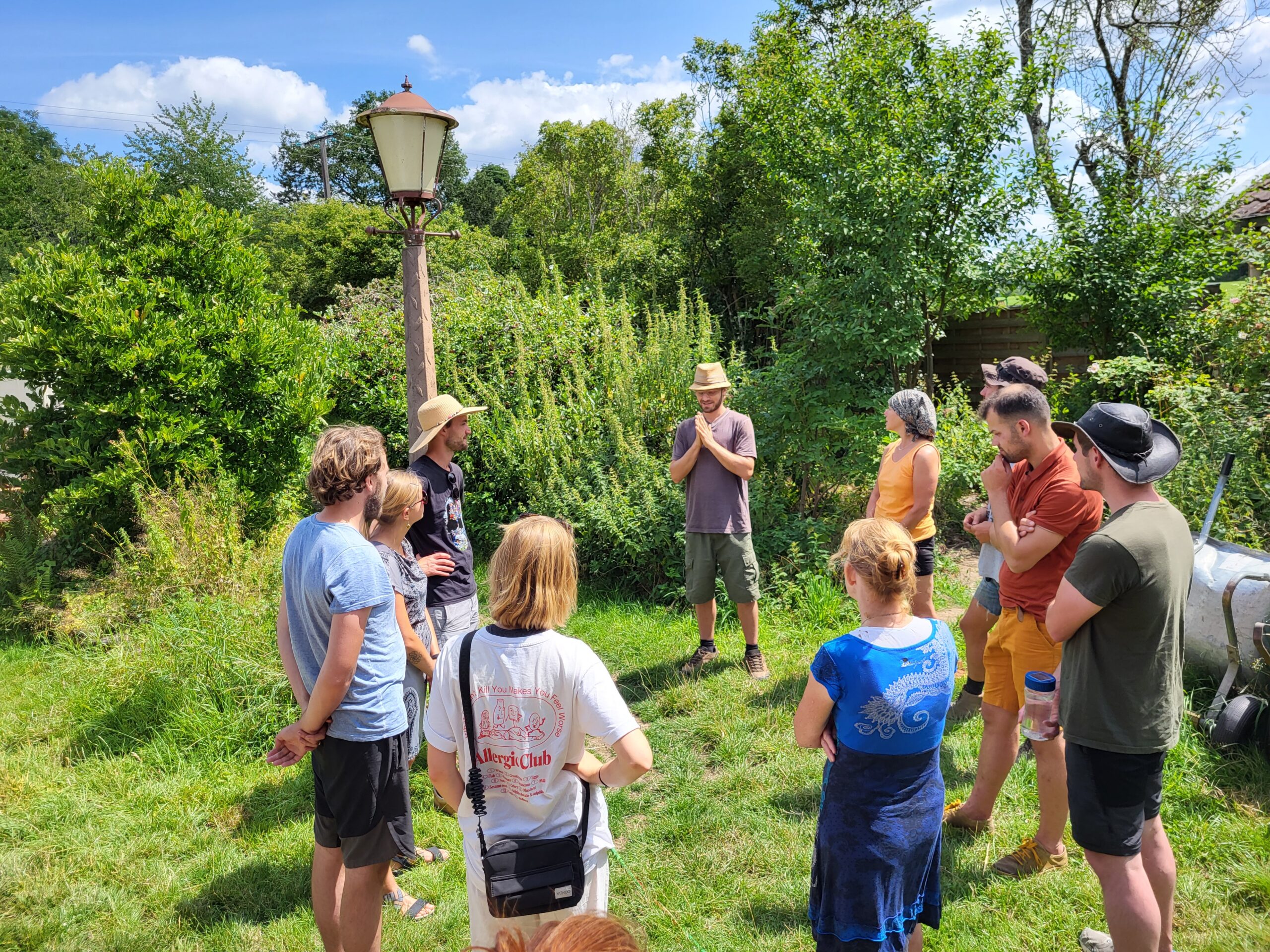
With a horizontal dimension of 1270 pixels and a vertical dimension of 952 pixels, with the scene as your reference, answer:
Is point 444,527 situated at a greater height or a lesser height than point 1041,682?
greater

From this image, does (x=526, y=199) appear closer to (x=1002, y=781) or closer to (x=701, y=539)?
(x=701, y=539)

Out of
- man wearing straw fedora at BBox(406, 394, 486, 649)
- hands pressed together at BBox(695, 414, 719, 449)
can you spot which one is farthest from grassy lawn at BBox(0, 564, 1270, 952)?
hands pressed together at BBox(695, 414, 719, 449)

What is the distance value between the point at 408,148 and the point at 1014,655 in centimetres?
410

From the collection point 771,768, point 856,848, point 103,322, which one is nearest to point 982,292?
point 771,768

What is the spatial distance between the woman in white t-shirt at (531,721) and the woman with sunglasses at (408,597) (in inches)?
40.0

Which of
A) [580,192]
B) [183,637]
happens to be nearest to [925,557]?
[183,637]

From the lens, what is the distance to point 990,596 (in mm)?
3938

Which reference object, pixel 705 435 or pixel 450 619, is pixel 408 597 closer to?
pixel 450 619

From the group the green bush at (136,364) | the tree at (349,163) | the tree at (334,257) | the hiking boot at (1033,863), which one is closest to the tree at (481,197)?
the tree at (349,163)

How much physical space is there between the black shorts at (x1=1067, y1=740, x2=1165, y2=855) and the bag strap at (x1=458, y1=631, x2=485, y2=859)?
1.82m

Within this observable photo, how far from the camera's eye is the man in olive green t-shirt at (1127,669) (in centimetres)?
228

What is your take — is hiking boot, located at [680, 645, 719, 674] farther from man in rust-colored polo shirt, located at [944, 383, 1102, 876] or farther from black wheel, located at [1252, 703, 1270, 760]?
black wheel, located at [1252, 703, 1270, 760]

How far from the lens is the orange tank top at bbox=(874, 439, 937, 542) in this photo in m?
4.11

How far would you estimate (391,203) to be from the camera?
15.6 ft
